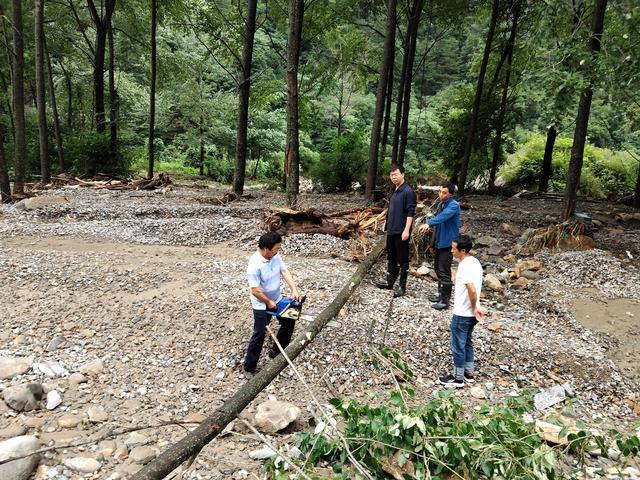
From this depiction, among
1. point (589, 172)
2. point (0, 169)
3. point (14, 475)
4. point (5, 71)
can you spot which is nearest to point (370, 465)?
point (14, 475)

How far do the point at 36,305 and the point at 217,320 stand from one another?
2521 millimetres

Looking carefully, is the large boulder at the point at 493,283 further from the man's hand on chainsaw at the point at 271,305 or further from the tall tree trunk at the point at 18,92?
the tall tree trunk at the point at 18,92

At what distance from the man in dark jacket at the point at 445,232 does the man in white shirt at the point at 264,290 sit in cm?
263

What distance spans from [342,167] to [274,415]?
15.8 metres

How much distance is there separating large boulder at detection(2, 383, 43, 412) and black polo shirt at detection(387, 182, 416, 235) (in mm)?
4915

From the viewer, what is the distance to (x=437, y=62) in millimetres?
42406

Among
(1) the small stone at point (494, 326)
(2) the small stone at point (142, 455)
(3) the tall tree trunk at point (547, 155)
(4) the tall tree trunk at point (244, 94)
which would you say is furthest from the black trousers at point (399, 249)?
(3) the tall tree trunk at point (547, 155)

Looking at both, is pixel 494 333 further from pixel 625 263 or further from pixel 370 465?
pixel 625 263

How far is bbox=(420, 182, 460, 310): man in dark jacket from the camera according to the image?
639 centimetres

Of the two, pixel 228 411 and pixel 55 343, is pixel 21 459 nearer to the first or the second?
pixel 228 411

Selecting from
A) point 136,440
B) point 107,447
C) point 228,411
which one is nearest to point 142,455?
point 136,440

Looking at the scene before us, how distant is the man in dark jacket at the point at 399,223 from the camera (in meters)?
6.66

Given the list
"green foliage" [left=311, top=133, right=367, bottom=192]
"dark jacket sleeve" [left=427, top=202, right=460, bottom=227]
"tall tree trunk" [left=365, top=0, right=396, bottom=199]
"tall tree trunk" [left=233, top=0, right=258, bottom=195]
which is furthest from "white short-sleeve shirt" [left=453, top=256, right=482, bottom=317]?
"green foliage" [left=311, top=133, right=367, bottom=192]

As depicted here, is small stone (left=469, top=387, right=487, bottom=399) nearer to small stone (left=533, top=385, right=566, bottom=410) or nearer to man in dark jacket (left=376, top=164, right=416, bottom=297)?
small stone (left=533, top=385, right=566, bottom=410)
